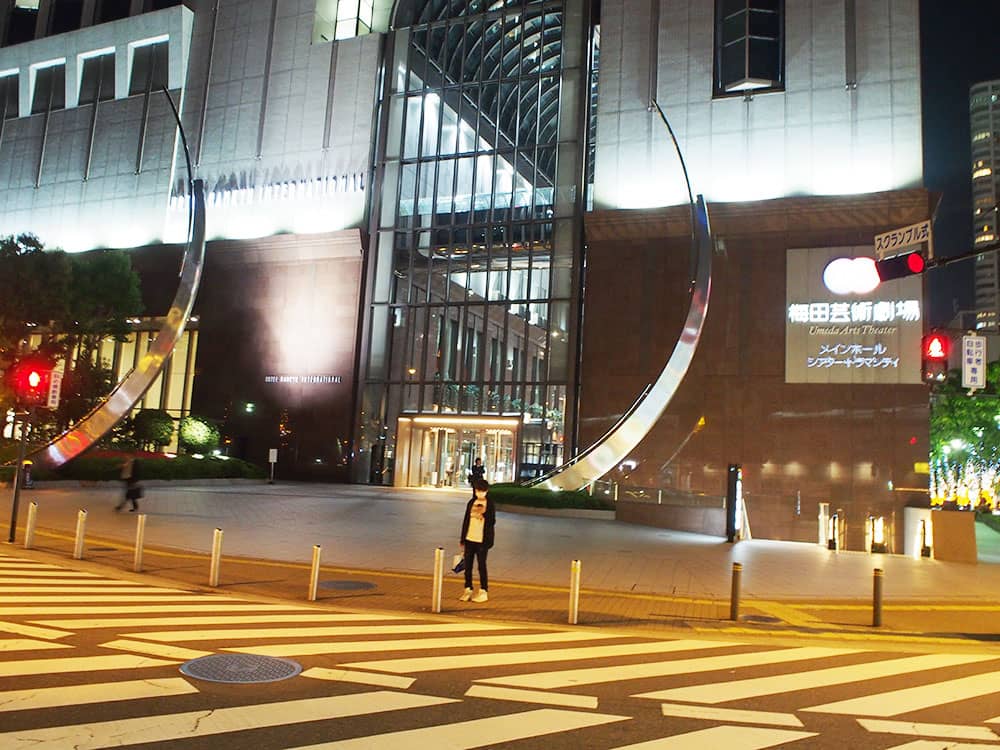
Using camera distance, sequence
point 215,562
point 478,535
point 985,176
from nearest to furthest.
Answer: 1. point 478,535
2. point 215,562
3. point 985,176

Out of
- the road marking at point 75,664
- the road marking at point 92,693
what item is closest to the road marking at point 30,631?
the road marking at point 75,664

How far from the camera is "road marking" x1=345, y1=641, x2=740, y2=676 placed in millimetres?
7672

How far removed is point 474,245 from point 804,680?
117ft

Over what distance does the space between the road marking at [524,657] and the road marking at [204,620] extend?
239cm

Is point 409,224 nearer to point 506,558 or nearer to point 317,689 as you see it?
point 506,558

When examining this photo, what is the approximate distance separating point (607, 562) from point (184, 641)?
10.2m

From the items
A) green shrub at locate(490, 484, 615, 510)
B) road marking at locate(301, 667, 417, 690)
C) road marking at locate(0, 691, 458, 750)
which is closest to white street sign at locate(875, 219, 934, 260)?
road marking at locate(301, 667, 417, 690)

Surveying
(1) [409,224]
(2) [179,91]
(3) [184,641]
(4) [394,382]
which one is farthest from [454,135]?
(3) [184,641]

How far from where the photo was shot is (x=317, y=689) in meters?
6.68

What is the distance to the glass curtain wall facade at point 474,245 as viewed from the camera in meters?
39.4

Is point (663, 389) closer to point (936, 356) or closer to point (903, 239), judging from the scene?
point (936, 356)

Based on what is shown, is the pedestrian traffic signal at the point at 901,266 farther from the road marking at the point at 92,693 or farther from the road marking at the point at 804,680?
the road marking at the point at 92,693

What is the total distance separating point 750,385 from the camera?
33312mm

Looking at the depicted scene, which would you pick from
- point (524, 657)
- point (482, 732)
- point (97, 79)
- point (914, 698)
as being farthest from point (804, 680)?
point (97, 79)
